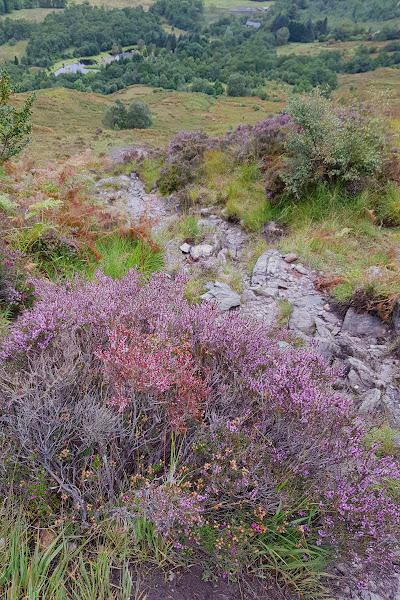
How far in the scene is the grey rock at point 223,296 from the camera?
174 inches

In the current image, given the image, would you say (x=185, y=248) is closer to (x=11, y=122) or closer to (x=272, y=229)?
(x=272, y=229)

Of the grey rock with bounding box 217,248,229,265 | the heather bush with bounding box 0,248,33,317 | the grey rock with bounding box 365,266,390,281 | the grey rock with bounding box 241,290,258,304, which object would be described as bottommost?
the grey rock with bounding box 217,248,229,265

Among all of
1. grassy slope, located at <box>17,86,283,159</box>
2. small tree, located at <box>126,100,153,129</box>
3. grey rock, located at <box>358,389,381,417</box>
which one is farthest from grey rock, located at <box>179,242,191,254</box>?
small tree, located at <box>126,100,153,129</box>

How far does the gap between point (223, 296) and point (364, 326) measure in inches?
67.8

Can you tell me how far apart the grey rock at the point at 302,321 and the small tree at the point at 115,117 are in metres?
54.4

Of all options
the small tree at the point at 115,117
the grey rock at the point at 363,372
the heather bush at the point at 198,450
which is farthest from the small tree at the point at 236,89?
the heather bush at the point at 198,450

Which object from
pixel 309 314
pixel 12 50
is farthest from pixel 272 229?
pixel 12 50

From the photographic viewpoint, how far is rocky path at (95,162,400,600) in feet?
10.3

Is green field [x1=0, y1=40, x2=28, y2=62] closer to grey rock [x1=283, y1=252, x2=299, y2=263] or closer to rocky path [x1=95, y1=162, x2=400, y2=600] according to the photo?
rocky path [x1=95, y1=162, x2=400, y2=600]

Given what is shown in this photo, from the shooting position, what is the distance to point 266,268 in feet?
17.2

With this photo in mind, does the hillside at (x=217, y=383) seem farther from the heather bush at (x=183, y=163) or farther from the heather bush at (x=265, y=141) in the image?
the heather bush at (x=183, y=163)

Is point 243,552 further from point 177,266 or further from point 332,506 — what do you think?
point 177,266

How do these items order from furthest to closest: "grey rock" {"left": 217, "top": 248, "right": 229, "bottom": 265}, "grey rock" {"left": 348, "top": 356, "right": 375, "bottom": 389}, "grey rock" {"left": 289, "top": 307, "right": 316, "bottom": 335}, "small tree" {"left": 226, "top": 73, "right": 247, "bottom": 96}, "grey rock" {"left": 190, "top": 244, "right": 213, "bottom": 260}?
"small tree" {"left": 226, "top": 73, "right": 247, "bottom": 96}, "grey rock" {"left": 190, "top": 244, "right": 213, "bottom": 260}, "grey rock" {"left": 217, "top": 248, "right": 229, "bottom": 265}, "grey rock" {"left": 289, "top": 307, "right": 316, "bottom": 335}, "grey rock" {"left": 348, "top": 356, "right": 375, "bottom": 389}

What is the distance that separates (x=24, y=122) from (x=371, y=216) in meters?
5.65
